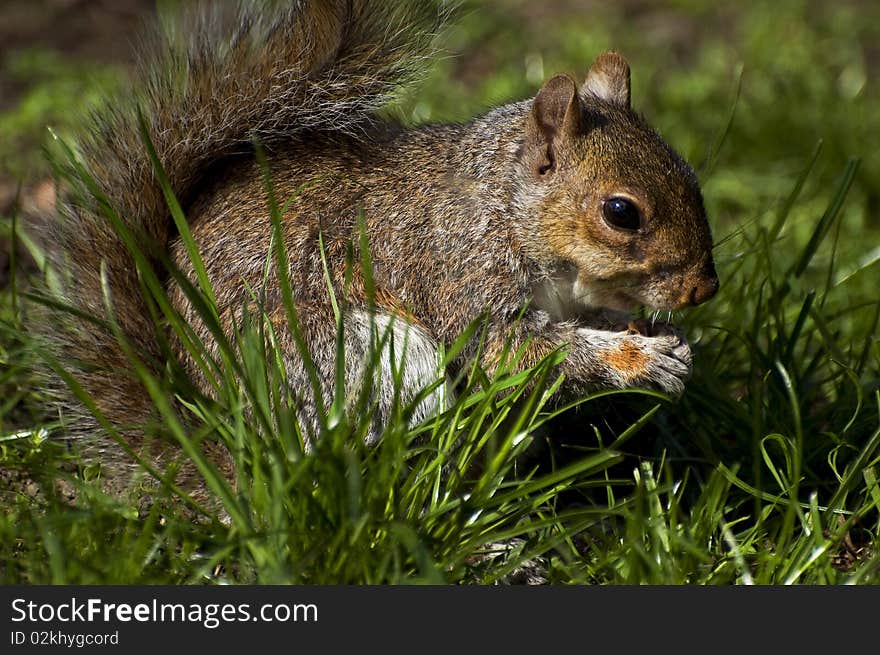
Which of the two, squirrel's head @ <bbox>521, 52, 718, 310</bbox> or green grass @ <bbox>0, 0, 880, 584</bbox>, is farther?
squirrel's head @ <bbox>521, 52, 718, 310</bbox>

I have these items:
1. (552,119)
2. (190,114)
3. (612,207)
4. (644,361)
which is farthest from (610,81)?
(190,114)

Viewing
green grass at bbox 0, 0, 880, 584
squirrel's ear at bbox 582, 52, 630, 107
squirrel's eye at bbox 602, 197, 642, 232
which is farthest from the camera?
squirrel's ear at bbox 582, 52, 630, 107

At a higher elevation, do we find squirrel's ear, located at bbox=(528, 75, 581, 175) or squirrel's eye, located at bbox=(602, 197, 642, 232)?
squirrel's ear, located at bbox=(528, 75, 581, 175)

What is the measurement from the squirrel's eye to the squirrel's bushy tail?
0.60 metres

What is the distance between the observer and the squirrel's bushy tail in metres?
2.41

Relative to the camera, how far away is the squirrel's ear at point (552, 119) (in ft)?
7.80

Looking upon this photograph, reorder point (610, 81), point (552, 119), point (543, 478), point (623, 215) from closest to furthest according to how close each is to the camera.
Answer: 1. point (543, 478)
2. point (623, 215)
3. point (552, 119)
4. point (610, 81)

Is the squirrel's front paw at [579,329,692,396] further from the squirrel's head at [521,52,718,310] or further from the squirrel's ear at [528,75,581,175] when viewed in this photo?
the squirrel's ear at [528,75,581,175]

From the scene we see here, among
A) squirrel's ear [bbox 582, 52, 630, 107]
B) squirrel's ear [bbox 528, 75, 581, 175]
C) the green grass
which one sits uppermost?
squirrel's ear [bbox 582, 52, 630, 107]

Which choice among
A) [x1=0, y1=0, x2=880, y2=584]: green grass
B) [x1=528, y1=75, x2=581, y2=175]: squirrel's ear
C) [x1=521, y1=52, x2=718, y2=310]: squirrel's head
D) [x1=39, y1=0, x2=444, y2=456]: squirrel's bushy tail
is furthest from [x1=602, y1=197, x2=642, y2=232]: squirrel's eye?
[x1=39, y1=0, x2=444, y2=456]: squirrel's bushy tail

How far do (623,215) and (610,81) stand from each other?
1.63ft

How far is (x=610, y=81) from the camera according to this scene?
106 inches

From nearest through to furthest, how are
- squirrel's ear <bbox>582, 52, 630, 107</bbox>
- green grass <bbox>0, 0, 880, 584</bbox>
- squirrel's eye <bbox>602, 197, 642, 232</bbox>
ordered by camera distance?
green grass <bbox>0, 0, 880, 584</bbox>
squirrel's eye <bbox>602, 197, 642, 232</bbox>
squirrel's ear <bbox>582, 52, 630, 107</bbox>

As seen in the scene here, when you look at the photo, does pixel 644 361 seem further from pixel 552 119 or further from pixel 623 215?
pixel 552 119
